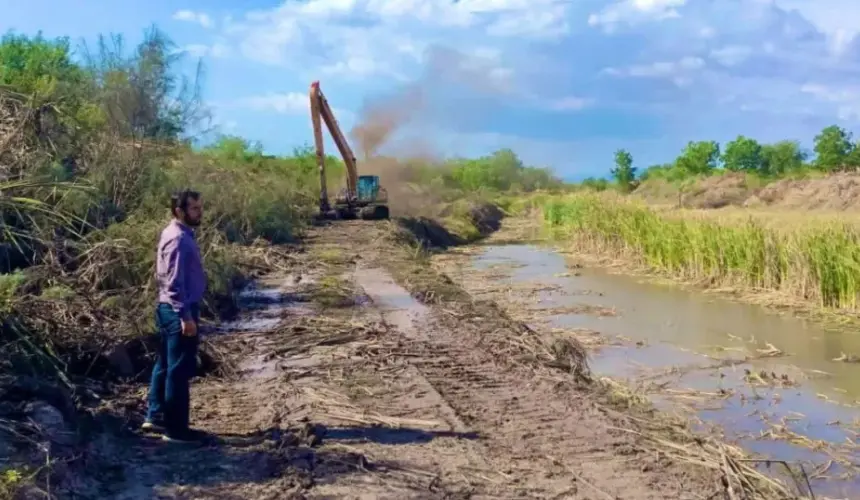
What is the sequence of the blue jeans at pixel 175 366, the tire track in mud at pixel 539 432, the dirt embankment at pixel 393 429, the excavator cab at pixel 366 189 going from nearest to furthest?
1. the dirt embankment at pixel 393 429
2. the tire track in mud at pixel 539 432
3. the blue jeans at pixel 175 366
4. the excavator cab at pixel 366 189

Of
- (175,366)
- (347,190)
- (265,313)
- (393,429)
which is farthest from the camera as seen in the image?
(347,190)

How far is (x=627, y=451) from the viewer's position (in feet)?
20.6

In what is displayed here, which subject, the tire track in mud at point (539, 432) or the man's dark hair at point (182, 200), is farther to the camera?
the man's dark hair at point (182, 200)

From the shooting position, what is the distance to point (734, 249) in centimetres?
1748

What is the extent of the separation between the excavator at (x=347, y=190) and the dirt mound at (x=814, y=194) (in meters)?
21.1

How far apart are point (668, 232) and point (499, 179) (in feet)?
210

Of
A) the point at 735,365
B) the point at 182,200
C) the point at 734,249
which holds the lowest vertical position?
the point at 735,365

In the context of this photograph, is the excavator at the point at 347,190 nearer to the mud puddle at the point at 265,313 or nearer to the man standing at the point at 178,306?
the mud puddle at the point at 265,313

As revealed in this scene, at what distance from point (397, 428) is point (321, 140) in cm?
2423

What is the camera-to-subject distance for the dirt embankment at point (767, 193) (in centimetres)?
4128

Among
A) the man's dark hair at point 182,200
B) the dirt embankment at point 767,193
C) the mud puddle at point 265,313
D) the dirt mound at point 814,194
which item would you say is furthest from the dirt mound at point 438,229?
the man's dark hair at point 182,200

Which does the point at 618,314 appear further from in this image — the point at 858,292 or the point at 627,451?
the point at 627,451

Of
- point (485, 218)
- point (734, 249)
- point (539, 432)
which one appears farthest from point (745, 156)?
point (539, 432)

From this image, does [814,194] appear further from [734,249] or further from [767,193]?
[734,249]
